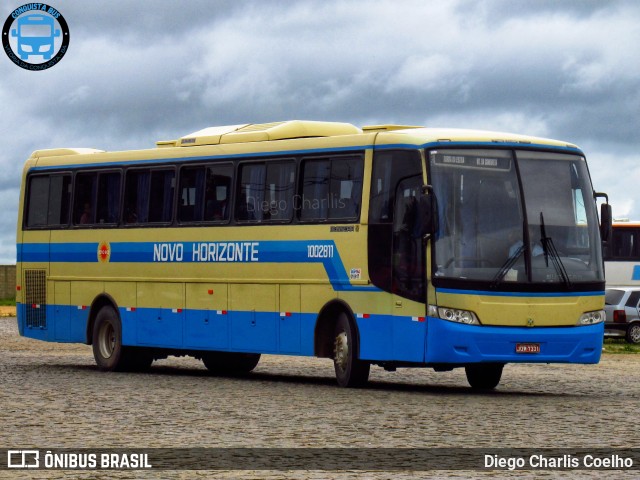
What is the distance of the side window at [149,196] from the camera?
85.6ft

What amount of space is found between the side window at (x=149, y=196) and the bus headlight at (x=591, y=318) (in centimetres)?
768

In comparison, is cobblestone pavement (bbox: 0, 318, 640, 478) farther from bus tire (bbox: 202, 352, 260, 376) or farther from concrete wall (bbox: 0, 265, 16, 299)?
concrete wall (bbox: 0, 265, 16, 299)

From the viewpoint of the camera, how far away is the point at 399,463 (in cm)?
1271

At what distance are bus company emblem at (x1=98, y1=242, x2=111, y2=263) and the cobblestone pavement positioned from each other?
1.91 metres

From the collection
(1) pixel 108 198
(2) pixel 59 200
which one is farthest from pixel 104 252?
(2) pixel 59 200

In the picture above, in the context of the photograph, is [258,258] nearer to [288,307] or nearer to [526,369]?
[288,307]

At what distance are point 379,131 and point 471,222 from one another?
2.38m

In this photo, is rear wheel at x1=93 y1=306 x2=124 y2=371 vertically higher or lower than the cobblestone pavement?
higher

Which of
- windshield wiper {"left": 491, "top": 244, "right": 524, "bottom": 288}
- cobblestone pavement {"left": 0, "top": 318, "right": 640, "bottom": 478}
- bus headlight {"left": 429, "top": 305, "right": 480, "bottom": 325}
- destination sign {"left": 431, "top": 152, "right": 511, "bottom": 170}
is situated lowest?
cobblestone pavement {"left": 0, "top": 318, "right": 640, "bottom": 478}

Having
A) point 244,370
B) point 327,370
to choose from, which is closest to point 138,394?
point 244,370

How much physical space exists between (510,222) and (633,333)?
79.2 ft

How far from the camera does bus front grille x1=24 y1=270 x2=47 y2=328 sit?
1125 inches

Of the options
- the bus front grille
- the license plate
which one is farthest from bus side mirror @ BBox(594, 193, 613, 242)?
the bus front grille

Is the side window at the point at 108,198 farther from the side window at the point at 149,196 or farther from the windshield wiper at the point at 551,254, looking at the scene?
the windshield wiper at the point at 551,254
